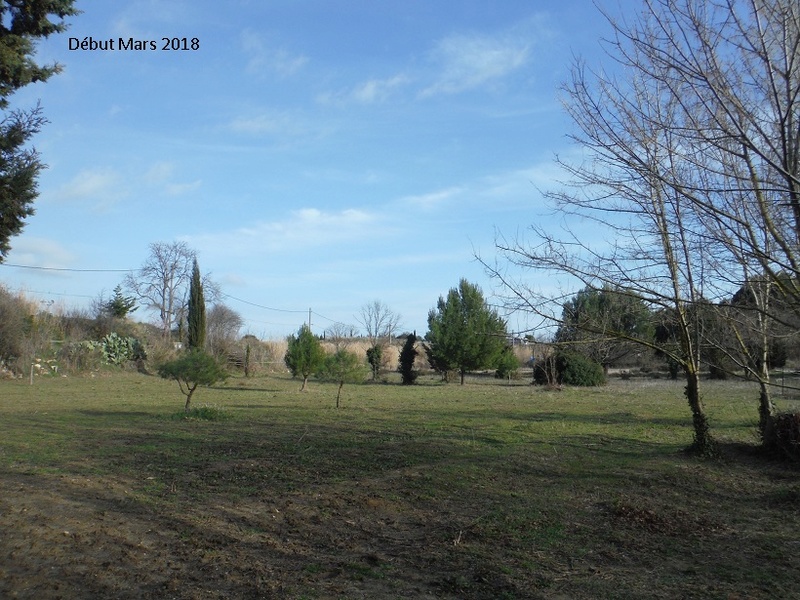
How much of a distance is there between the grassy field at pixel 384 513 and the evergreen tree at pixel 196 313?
2756 cm

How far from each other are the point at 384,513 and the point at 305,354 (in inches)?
844

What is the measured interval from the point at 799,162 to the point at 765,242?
2.56ft

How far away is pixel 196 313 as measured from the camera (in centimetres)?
4041

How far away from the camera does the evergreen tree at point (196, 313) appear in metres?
40.1

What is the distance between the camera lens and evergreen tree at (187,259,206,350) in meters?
40.1

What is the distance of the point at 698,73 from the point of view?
5.13 metres

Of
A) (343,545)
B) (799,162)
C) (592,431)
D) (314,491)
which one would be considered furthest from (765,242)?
(592,431)

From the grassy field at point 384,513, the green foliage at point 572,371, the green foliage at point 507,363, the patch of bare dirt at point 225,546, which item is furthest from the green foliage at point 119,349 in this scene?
the patch of bare dirt at point 225,546

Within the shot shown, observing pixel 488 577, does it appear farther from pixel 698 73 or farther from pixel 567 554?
pixel 698 73

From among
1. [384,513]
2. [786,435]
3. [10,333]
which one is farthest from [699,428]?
[10,333]

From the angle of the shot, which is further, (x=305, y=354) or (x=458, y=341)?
(x=458, y=341)

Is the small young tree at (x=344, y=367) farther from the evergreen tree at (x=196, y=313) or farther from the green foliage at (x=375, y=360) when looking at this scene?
the evergreen tree at (x=196, y=313)

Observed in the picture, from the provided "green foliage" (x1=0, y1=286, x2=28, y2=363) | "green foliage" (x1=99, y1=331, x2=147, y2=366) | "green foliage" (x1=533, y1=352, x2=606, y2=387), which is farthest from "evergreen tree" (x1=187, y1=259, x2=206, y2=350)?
"green foliage" (x1=533, y1=352, x2=606, y2=387)

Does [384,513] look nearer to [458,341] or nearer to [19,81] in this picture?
[19,81]
